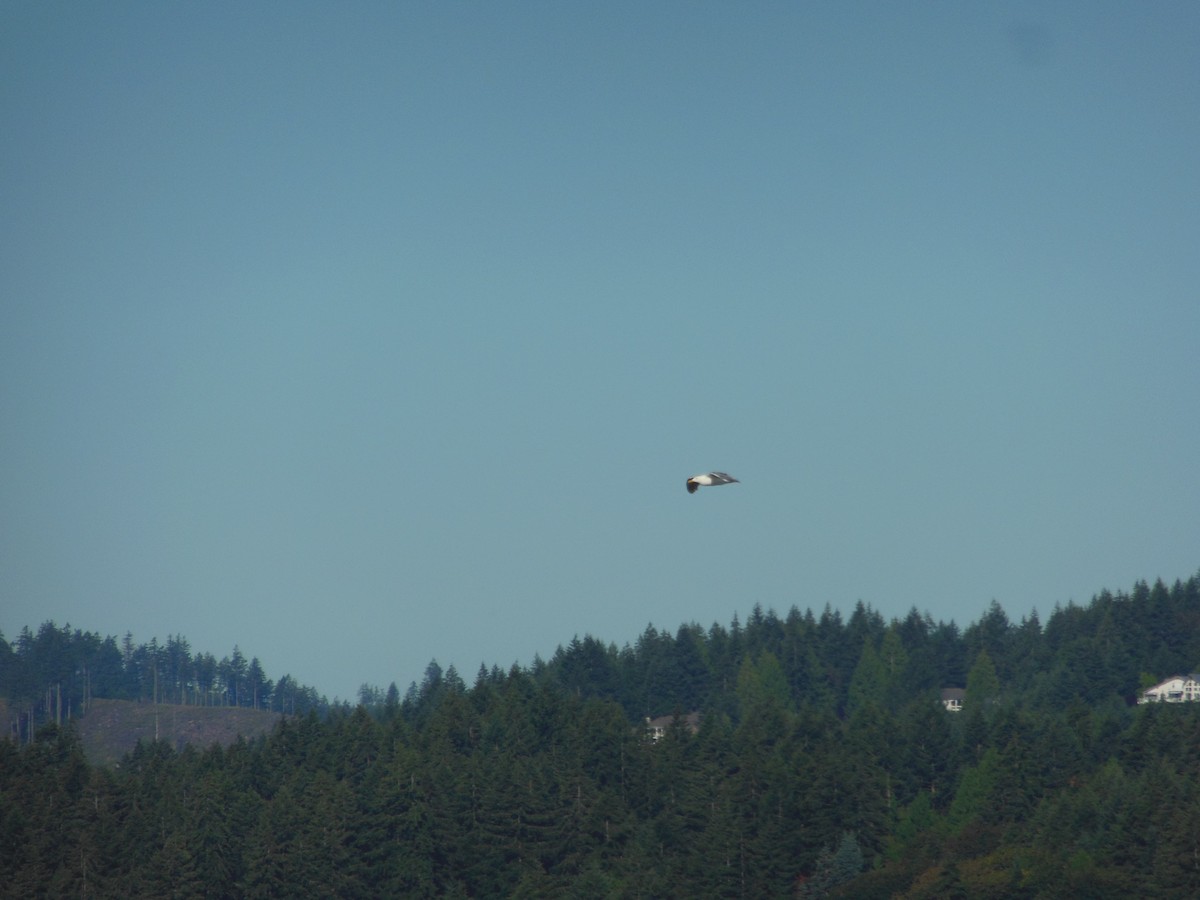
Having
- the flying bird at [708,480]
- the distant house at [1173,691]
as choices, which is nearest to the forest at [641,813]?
the distant house at [1173,691]

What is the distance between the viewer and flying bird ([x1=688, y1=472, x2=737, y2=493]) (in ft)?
161

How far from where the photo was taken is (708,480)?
49.3 meters

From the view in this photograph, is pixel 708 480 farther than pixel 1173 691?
No

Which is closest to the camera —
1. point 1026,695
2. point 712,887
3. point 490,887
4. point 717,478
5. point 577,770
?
point 717,478

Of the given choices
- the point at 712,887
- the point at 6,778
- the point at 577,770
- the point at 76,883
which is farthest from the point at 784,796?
the point at 6,778

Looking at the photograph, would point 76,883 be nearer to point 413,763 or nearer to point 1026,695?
point 413,763

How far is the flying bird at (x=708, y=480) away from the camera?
49.1m

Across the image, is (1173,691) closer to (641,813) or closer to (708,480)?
(641,813)

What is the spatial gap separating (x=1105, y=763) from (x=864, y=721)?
23304 mm

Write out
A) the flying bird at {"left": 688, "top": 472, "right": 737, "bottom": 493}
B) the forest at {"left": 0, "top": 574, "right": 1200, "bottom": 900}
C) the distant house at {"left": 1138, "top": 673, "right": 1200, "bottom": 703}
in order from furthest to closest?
1. the distant house at {"left": 1138, "top": 673, "right": 1200, "bottom": 703}
2. the forest at {"left": 0, "top": 574, "right": 1200, "bottom": 900}
3. the flying bird at {"left": 688, "top": 472, "right": 737, "bottom": 493}

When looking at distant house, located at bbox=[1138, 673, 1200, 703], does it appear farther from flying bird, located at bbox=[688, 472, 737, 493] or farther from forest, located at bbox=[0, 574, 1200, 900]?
flying bird, located at bbox=[688, 472, 737, 493]

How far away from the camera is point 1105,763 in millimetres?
139250

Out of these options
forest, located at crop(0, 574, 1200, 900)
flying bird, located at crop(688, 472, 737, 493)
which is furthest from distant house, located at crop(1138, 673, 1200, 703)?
flying bird, located at crop(688, 472, 737, 493)

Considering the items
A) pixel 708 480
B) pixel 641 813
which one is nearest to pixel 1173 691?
pixel 641 813
